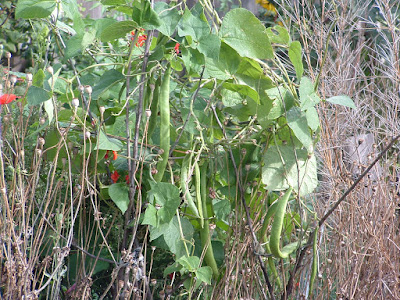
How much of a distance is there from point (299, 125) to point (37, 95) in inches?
25.4

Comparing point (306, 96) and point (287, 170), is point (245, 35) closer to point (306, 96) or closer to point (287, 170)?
point (306, 96)

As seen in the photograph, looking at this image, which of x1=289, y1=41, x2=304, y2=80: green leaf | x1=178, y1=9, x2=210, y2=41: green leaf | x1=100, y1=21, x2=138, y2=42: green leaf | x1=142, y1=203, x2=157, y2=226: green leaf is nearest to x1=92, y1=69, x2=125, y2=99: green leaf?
x1=100, y1=21, x2=138, y2=42: green leaf

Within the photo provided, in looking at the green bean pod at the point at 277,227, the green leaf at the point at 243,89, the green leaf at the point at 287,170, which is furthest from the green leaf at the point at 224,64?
the green bean pod at the point at 277,227

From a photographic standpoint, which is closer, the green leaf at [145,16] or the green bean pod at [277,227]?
the green leaf at [145,16]

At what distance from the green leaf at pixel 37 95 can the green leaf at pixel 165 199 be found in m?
0.34

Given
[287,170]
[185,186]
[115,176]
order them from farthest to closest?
[115,176] → [287,170] → [185,186]

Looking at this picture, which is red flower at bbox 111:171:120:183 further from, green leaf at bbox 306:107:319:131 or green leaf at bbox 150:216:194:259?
green leaf at bbox 306:107:319:131

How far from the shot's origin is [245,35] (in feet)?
3.97

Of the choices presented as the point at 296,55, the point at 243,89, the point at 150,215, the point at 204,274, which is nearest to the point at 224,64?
the point at 243,89

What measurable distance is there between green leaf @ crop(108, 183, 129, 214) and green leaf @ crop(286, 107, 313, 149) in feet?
1.55

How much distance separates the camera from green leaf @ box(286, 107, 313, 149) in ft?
4.00

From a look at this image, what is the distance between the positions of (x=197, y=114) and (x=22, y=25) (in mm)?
2804

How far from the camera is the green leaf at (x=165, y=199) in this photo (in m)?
1.21

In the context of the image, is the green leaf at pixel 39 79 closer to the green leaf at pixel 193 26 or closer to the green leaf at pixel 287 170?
the green leaf at pixel 193 26
